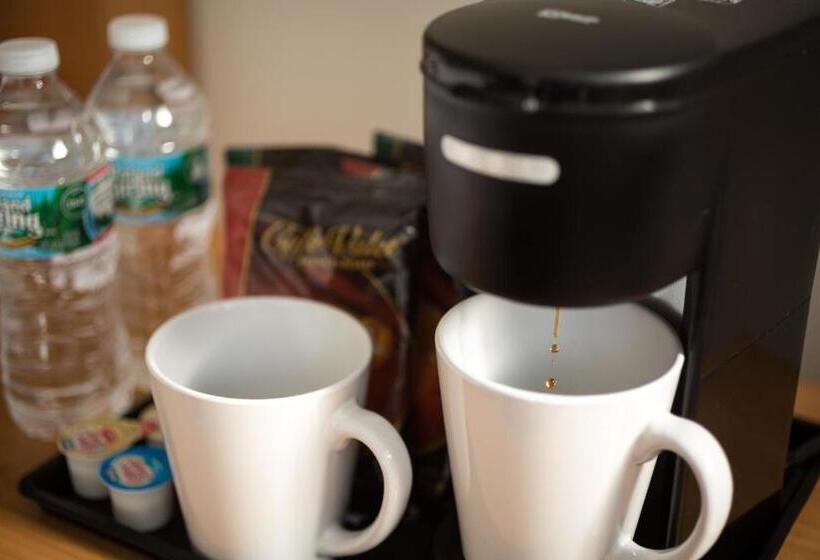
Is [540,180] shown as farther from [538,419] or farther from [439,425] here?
[439,425]

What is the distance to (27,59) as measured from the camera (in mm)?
788

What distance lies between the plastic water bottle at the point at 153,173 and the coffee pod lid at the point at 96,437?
0.48ft

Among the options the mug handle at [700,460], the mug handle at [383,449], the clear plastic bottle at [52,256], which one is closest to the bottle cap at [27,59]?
the clear plastic bottle at [52,256]

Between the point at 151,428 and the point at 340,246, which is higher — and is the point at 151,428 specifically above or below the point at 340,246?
below

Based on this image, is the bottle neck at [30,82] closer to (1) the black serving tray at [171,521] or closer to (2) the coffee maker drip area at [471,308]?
(2) the coffee maker drip area at [471,308]

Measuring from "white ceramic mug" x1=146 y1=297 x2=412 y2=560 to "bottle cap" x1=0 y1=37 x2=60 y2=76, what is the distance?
22cm

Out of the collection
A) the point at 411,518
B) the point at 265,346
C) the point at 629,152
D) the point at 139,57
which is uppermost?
the point at 629,152

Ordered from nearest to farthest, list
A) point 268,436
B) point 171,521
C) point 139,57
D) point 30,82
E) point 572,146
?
point 572,146 < point 268,436 < point 171,521 < point 30,82 < point 139,57

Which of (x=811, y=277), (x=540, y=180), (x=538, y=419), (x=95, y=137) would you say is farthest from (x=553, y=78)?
(x=95, y=137)

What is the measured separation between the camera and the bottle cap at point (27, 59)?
2.58ft

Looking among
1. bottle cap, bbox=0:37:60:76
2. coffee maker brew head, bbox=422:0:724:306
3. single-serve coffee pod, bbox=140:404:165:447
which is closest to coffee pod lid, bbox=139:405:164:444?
single-serve coffee pod, bbox=140:404:165:447

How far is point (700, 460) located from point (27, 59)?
54 cm

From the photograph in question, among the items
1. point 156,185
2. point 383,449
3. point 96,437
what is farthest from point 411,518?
point 156,185

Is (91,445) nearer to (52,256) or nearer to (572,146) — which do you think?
(52,256)
